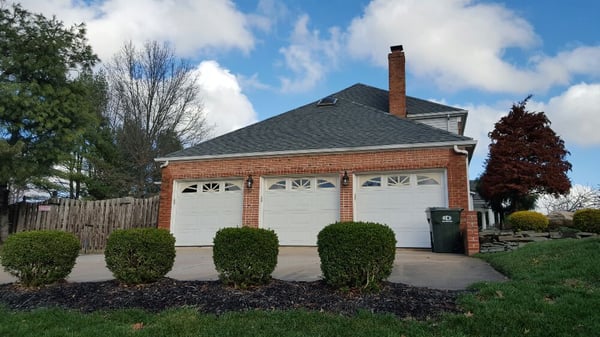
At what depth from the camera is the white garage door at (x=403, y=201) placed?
36.1 ft

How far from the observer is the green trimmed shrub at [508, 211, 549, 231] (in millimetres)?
10742

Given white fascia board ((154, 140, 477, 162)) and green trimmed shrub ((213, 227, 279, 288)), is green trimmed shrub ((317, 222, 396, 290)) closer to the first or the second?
green trimmed shrub ((213, 227, 279, 288))

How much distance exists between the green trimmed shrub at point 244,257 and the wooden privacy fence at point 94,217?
953 centimetres

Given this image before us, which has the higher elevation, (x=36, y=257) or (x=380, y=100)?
(x=380, y=100)

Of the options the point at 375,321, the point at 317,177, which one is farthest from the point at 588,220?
the point at 375,321

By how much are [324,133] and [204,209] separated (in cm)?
460

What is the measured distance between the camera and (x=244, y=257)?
4992 millimetres

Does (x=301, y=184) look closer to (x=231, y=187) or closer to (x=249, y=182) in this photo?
(x=249, y=182)

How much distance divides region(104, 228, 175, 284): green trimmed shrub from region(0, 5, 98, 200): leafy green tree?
10.5m

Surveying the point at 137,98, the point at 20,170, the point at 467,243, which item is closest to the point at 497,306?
the point at 467,243

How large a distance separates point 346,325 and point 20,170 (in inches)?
563

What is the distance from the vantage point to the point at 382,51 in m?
16.4

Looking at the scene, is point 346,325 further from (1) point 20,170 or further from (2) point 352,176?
(1) point 20,170

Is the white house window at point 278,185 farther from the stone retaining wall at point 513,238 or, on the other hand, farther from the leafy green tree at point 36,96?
the leafy green tree at point 36,96
